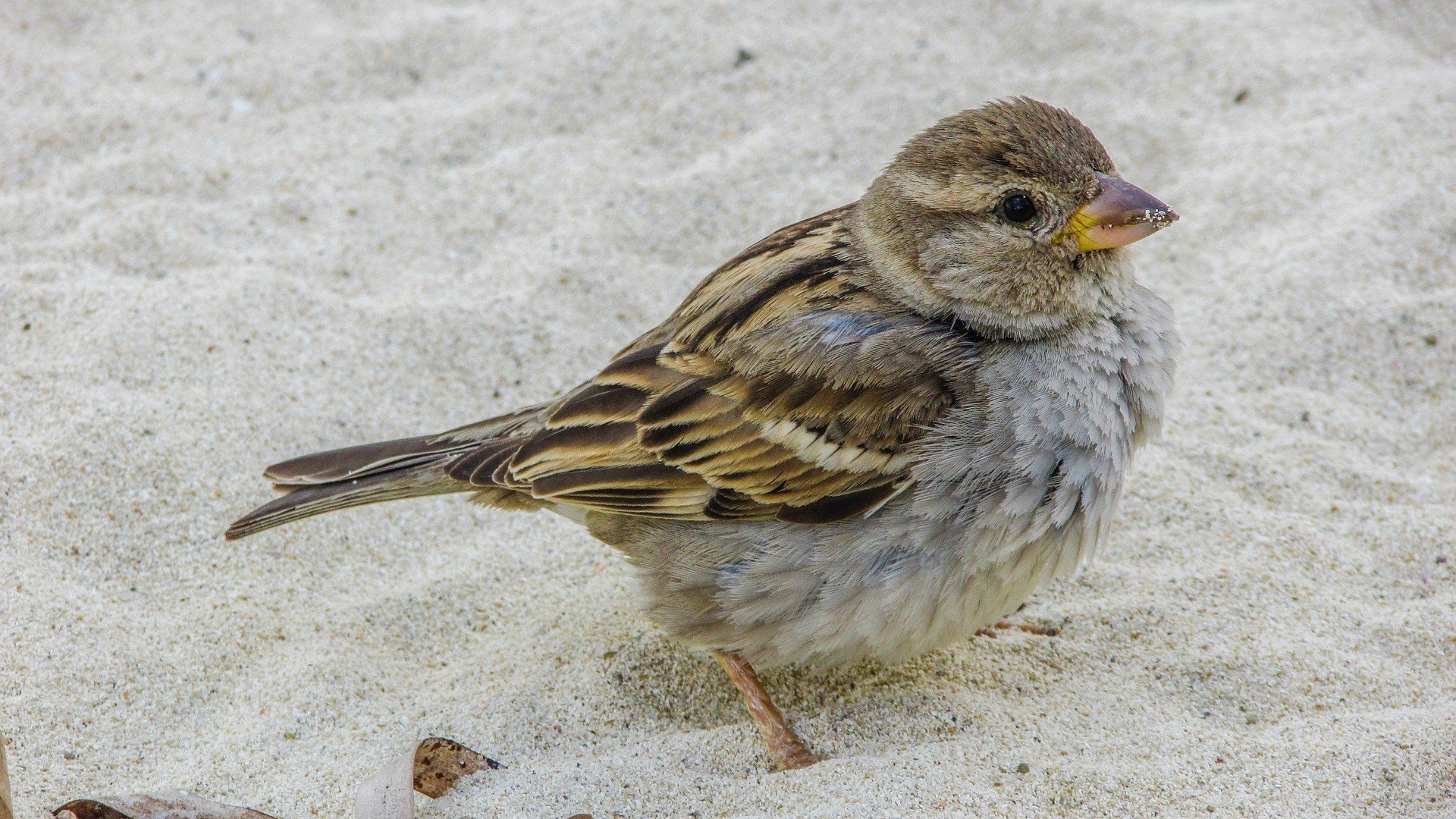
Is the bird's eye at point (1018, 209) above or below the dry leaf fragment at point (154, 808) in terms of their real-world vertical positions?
above

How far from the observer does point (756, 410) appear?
3584 mm

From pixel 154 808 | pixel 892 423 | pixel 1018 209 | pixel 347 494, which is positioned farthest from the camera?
pixel 347 494

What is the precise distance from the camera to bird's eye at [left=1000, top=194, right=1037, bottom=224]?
3.54 meters

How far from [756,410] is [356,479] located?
1219mm

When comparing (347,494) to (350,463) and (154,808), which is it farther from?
(154,808)

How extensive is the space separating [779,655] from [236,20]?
4.30m

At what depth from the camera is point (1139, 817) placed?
3084 mm

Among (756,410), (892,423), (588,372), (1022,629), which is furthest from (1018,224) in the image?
(588,372)

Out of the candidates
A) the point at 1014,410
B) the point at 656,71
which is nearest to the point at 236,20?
the point at 656,71

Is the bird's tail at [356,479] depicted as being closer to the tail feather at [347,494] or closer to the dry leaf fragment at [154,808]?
the tail feather at [347,494]

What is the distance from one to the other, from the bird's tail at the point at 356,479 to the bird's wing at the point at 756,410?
9cm

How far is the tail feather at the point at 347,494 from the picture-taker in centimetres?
382

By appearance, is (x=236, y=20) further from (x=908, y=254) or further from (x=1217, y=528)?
(x=1217, y=528)

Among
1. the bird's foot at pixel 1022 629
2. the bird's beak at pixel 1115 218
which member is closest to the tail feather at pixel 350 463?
the bird's foot at pixel 1022 629
